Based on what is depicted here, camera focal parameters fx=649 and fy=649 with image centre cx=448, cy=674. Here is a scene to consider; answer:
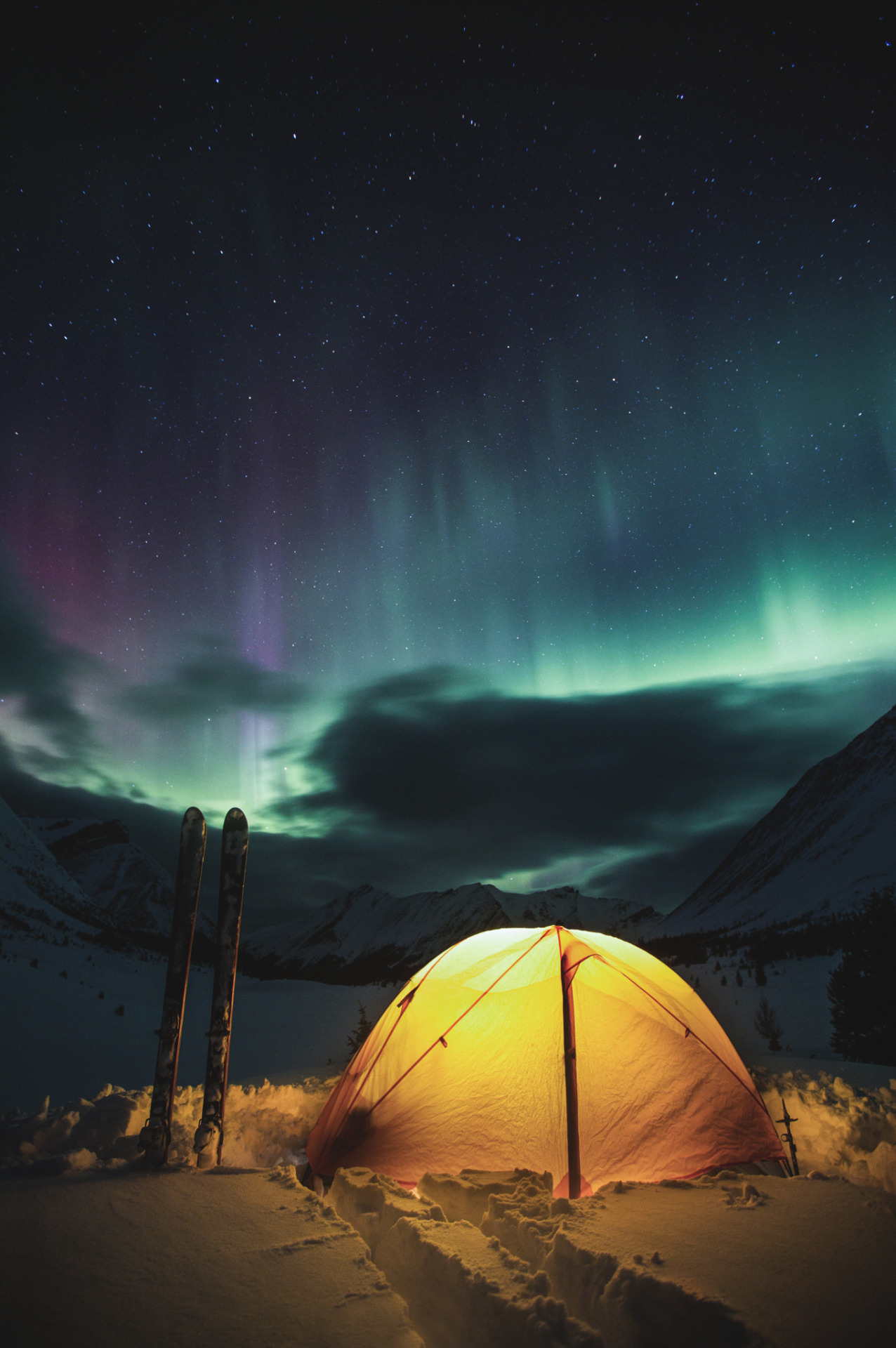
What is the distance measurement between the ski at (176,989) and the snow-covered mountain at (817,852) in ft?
254

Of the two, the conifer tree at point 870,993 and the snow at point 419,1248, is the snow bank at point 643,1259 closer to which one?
the snow at point 419,1248

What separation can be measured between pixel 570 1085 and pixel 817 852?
11743 cm

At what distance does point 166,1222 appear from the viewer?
466 centimetres

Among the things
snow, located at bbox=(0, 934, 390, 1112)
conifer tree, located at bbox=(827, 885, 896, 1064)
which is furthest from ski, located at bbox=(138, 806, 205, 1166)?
conifer tree, located at bbox=(827, 885, 896, 1064)

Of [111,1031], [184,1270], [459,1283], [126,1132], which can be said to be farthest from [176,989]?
[111,1031]

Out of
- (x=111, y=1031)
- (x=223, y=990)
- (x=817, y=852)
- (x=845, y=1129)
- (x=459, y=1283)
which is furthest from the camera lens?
(x=817, y=852)

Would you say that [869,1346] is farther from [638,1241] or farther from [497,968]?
[497,968]

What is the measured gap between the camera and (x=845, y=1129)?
6.79m

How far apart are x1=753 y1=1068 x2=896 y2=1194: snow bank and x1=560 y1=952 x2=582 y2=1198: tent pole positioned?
2255mm

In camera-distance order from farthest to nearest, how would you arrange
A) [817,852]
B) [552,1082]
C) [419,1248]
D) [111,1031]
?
[817,852]
[111,1031]
[552,1082]
[419,1248]

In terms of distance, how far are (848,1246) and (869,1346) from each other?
1.34m

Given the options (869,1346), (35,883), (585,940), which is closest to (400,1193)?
(585,940)

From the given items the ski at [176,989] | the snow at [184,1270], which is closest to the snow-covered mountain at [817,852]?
the ski at [176,989]

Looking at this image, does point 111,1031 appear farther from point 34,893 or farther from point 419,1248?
point 34,893
